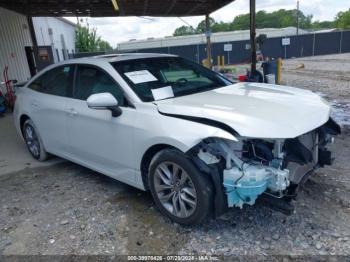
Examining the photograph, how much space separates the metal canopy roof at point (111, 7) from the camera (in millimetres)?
11037

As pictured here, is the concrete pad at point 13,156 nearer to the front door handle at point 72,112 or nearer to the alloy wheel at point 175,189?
the front door handle at point 72,112

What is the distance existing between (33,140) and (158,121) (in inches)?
115

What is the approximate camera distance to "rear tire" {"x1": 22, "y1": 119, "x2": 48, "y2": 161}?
4898 millimetres

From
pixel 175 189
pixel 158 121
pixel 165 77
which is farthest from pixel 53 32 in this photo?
pixel 175 189

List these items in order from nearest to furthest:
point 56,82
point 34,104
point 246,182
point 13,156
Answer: point 246,182
point 56,82
point 34,104
point 13,156

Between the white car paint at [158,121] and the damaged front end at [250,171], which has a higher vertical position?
the white car paint at [158,121]

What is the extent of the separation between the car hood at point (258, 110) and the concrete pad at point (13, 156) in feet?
9.49

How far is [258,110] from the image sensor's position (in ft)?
9.34

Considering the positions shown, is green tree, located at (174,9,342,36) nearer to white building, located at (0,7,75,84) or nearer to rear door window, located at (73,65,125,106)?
white building, located at (0,7,75,84)

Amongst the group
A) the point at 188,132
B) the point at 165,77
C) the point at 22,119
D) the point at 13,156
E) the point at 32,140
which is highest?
the point at 165,77

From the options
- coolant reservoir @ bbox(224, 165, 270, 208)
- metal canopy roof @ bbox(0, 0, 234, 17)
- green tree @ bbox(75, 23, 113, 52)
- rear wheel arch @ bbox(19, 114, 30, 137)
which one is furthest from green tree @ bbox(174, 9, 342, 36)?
coolant reservoir @ bbox(224, 165, 270, 208)

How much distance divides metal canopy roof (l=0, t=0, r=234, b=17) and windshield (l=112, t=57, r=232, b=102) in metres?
6.86

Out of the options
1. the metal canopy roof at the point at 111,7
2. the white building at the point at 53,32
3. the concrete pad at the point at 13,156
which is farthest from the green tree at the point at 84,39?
the concrete pad at the point at 13,156

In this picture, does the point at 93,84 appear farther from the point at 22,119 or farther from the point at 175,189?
the point at 22,119
